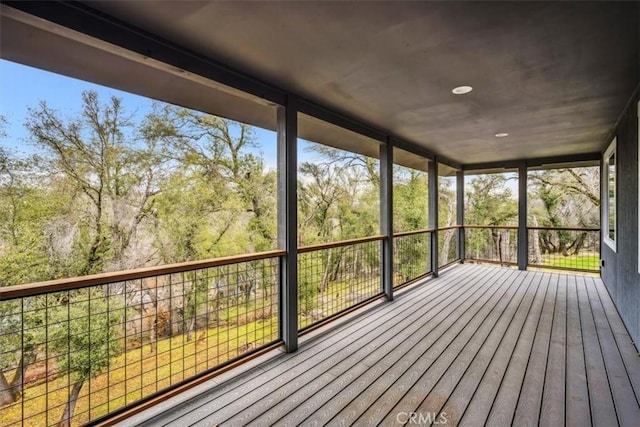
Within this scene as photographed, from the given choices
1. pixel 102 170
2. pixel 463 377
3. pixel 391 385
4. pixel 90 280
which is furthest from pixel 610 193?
pixel 102 170

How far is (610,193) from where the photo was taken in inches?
182

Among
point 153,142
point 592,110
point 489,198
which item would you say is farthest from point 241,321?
point 489,198

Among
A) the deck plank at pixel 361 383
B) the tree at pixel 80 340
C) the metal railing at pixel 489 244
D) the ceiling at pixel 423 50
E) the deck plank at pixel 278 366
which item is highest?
the ceiling at pixel 423 50

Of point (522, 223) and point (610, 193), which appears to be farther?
point (522, 223)

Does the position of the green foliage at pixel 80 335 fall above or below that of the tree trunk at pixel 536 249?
below

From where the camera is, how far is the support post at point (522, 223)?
21.0 feet

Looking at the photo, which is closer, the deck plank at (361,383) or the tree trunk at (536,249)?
the deck plank at (361,383)

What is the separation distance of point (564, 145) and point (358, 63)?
4.74 metres

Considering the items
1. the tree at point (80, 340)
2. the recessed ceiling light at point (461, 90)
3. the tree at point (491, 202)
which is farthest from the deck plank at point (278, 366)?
the tree at point (491, 202)

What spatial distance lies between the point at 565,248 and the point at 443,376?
32.3ft

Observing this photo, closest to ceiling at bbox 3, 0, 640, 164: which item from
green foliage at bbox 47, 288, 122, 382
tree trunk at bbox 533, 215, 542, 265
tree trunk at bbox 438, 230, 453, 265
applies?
green foliage at bbox 47, 288, 122, 382

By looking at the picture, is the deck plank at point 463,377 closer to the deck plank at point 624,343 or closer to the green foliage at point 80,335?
the deck plank at point 624,343

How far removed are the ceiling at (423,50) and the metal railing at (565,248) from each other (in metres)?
6.19

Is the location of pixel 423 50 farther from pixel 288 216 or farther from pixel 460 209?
pixel 460 209
